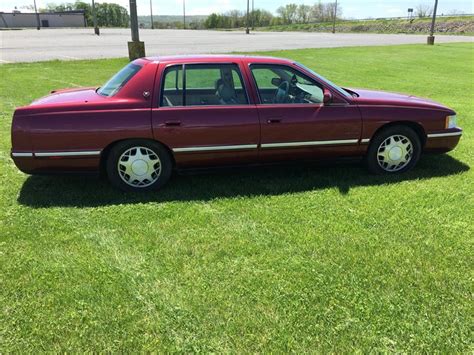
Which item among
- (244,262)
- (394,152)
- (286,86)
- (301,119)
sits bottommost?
(244,262)

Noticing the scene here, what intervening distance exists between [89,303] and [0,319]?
519 millimetres

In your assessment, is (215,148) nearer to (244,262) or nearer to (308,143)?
(308,143)

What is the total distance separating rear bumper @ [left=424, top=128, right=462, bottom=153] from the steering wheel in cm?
176

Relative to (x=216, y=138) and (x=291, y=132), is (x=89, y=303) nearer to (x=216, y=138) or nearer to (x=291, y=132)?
(x=216, y=138)

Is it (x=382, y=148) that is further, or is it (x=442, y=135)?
(x=442, y=135)

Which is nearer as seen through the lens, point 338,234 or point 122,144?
point 338,234

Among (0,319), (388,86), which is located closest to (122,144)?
(0,319)

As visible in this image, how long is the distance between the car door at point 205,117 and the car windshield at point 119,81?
0.32 m

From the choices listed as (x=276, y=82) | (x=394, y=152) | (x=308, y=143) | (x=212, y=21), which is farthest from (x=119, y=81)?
(x=212, y=21)

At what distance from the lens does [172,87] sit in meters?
4.57

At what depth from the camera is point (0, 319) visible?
8.80 ft

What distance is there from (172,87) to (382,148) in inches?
97.8

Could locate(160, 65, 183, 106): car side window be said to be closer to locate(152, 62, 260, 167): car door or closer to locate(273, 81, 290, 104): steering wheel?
locate(152, 62, 260, 167): car door

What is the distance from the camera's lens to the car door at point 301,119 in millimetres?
4660
